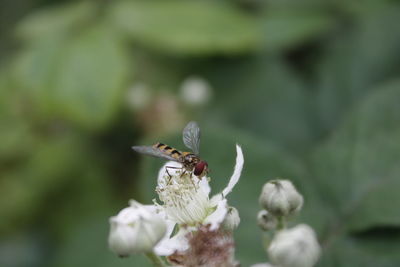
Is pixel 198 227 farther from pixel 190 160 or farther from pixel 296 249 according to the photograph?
pixel 296 249

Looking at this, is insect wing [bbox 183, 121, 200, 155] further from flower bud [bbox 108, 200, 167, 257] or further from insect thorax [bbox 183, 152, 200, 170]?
flower bud [bbox 108, 200, 167, 257]

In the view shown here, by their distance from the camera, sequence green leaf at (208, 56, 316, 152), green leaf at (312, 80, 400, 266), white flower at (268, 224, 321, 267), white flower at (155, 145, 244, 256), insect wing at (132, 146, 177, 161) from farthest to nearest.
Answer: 1. green leaf at (208, 56, 316, 152)
2. green leaf at (312, 80, 400, 266)
3. white flower at (155, 145, 244, 256)
4. insect wing at (132, 146, 177, 161)
5. white flower at (268, 224, 321, 267)

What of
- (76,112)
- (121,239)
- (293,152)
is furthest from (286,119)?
(121,239)

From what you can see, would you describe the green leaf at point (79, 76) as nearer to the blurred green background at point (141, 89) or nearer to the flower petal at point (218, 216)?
the blurred green background at point (141, 89)

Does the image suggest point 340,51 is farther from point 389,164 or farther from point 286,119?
point 389,164

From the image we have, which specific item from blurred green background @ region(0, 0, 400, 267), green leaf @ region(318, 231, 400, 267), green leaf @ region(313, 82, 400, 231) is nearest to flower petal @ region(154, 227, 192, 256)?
green leaf @ region(318, 231, 400, 267)
